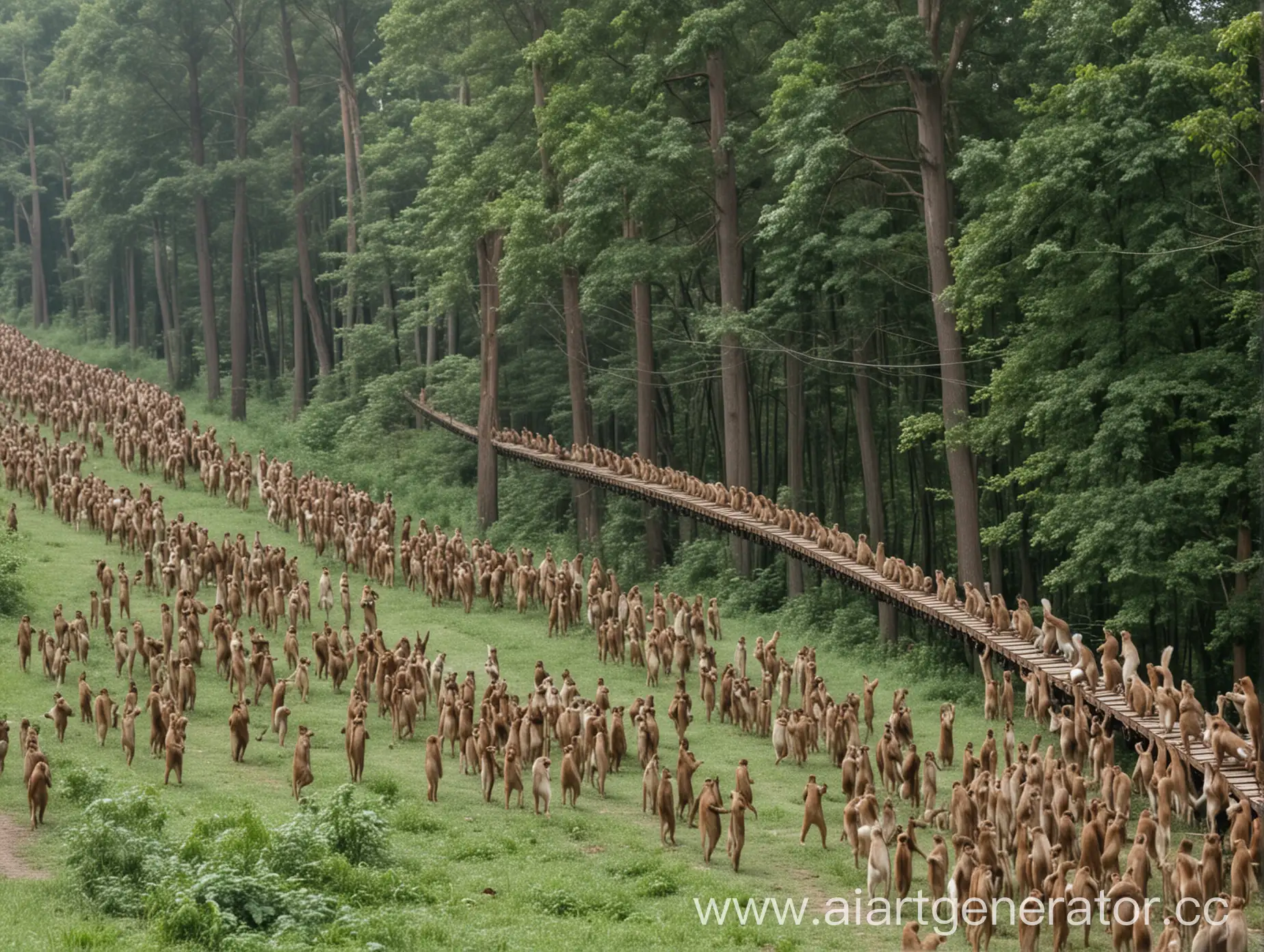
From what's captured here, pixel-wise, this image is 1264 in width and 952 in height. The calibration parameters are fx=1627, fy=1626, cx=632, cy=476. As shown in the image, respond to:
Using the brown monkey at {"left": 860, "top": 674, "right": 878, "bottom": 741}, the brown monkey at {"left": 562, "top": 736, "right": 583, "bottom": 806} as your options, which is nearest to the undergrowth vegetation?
the brown monkey at {"left": 562, "top": 736, "right": 583, "bottom": 806}

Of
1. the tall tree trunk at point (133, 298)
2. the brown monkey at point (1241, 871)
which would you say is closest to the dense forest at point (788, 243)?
the brown monkey at point (1241, 871)

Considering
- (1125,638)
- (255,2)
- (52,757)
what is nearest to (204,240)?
(255,2)

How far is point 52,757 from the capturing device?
18.1 m

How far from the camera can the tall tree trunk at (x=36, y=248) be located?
71.8 meters

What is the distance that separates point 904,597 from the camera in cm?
2297

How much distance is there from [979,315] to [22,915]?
635 inches

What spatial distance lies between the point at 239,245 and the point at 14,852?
38.3m

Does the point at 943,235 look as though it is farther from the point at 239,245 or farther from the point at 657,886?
the point at 239,245

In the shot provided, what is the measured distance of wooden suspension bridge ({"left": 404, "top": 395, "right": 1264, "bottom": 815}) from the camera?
1658 cm

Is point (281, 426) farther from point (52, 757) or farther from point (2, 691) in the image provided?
point (52, 757)

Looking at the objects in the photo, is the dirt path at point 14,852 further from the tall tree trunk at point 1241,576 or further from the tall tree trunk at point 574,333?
the tall tree trunk at point 574,333

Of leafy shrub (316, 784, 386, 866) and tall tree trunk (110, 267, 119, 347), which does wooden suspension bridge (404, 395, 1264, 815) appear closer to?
leafy shrub (316, 784, 386, 866)

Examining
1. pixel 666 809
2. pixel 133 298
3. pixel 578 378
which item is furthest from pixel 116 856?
pixel 133 298

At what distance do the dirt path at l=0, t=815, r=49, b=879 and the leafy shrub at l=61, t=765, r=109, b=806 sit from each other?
61 cm
